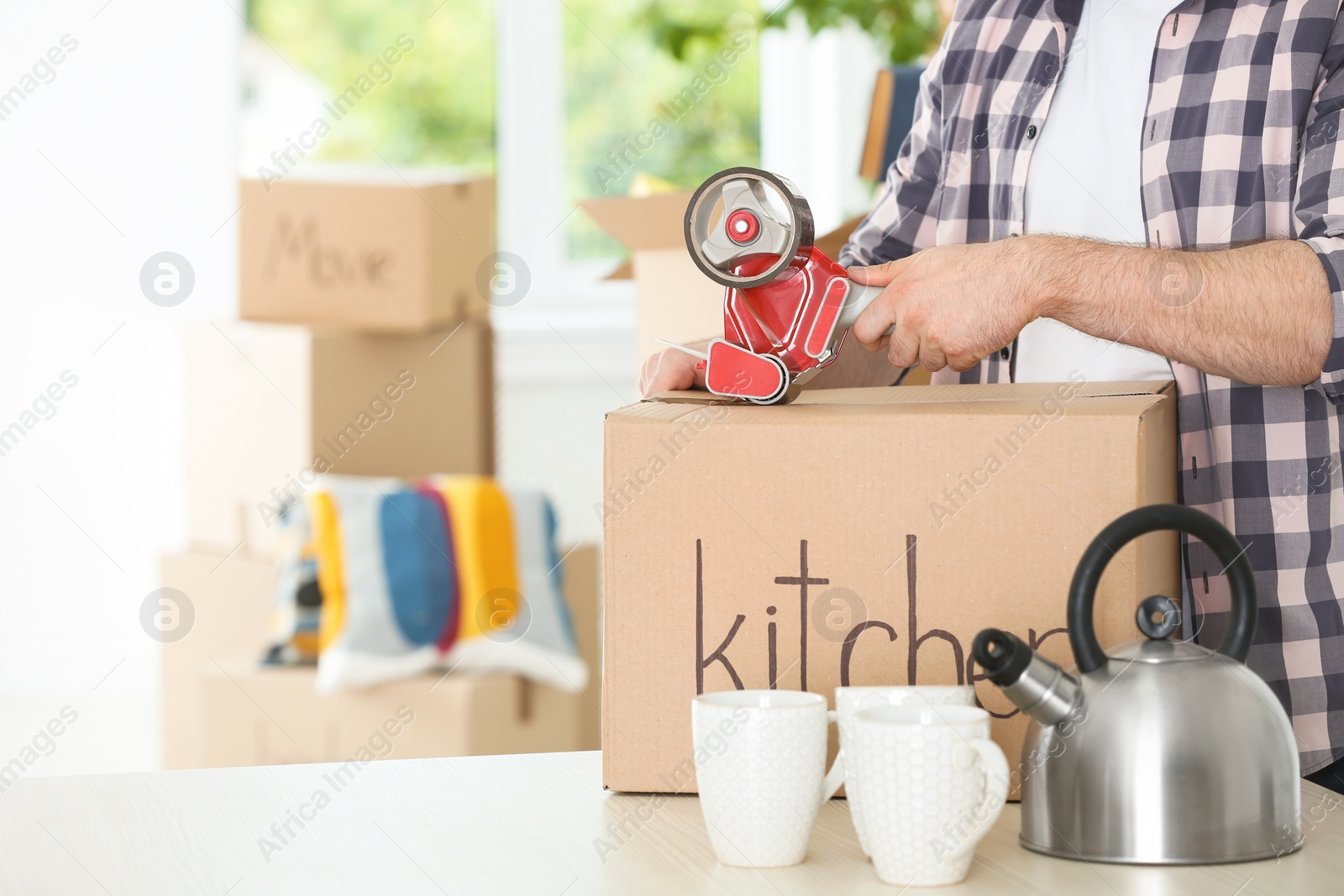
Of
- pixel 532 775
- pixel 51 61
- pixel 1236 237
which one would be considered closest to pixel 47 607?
pixel 51 61

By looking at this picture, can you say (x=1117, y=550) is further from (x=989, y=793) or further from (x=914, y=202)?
(x=914, y=202)

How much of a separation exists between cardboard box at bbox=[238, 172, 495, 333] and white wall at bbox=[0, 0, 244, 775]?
877 millimetres

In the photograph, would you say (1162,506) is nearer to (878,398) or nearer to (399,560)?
(878,398)

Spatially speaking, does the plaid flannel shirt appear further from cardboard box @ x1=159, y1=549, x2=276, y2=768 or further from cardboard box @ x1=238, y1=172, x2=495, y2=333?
cardboard box @ x1=159, y1=549, x2=276, y2=768

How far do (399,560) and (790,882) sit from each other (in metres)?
1.51

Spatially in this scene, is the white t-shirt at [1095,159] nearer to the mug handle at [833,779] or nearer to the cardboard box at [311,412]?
the mug handle at [833,779]

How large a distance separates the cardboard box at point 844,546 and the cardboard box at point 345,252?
153 cm

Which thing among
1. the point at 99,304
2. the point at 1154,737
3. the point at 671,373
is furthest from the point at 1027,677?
the point at 99,304

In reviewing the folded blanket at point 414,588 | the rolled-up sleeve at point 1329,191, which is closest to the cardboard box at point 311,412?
the folded blanket at point 414,588

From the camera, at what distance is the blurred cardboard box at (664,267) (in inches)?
57.4

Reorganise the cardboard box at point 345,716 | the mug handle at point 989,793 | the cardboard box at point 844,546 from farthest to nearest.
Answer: the cardboard box at point 345,716 < the cardboard box at point 844,546 < the mug handle at point 989,793

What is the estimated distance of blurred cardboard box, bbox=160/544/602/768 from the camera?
198cm

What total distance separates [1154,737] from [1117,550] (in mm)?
90

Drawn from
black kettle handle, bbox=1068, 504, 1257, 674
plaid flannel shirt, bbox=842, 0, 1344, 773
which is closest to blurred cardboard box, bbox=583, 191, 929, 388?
plaid flannel shirt, bbox=842, 0, 1344, 773
